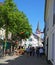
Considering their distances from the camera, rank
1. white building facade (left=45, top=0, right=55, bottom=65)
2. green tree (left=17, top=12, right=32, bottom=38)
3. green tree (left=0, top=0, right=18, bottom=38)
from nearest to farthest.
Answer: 1. white building facade (left=45, top=0, right=55, bottom=65)
2. green tree (left=0, top=0, right=18, bottom=38)
3. green tree (left=17, top=12, right=32, bottom=38)

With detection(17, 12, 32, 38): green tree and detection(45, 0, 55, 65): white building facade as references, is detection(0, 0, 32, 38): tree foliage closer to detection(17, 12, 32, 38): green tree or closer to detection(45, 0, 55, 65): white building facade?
detection(17, 12, 32, 38): green tree

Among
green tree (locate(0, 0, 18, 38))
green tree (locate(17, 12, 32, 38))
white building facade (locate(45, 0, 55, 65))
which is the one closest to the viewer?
white building facade (locate(45, 0, 55, 65))

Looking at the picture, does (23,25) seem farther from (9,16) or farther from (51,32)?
(51,32)

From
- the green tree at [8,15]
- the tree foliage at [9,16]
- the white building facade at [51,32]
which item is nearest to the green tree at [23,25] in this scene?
the tree foliage at [9,16]

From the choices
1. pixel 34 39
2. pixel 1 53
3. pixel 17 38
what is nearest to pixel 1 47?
pixel 1 53

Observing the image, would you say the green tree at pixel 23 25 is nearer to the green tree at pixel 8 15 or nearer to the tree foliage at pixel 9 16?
the tree foliage at pixel 9 16

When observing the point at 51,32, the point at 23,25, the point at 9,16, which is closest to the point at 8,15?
the point at 9,16

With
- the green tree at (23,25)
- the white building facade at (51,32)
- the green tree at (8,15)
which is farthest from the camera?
the green tree at (23,25)

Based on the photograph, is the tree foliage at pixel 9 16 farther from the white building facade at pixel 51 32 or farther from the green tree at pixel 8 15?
the white building facade at pixel 51 32

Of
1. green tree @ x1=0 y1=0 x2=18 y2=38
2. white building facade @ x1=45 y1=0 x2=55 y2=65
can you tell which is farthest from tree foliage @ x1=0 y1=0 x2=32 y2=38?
white building facade @ x1=45 y1=0 x2=55 y2=65

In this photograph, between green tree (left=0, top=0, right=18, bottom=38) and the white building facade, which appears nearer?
the white building facade

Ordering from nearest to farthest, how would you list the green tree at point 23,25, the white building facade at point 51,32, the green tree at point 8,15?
the white building facade at point 51,32 < the green tree at point 8,15 < the green tree at point 23,25

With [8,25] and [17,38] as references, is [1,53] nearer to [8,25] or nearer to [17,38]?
[8,25]

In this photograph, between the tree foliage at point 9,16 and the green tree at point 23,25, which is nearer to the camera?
the tree foliage at point 9,16
